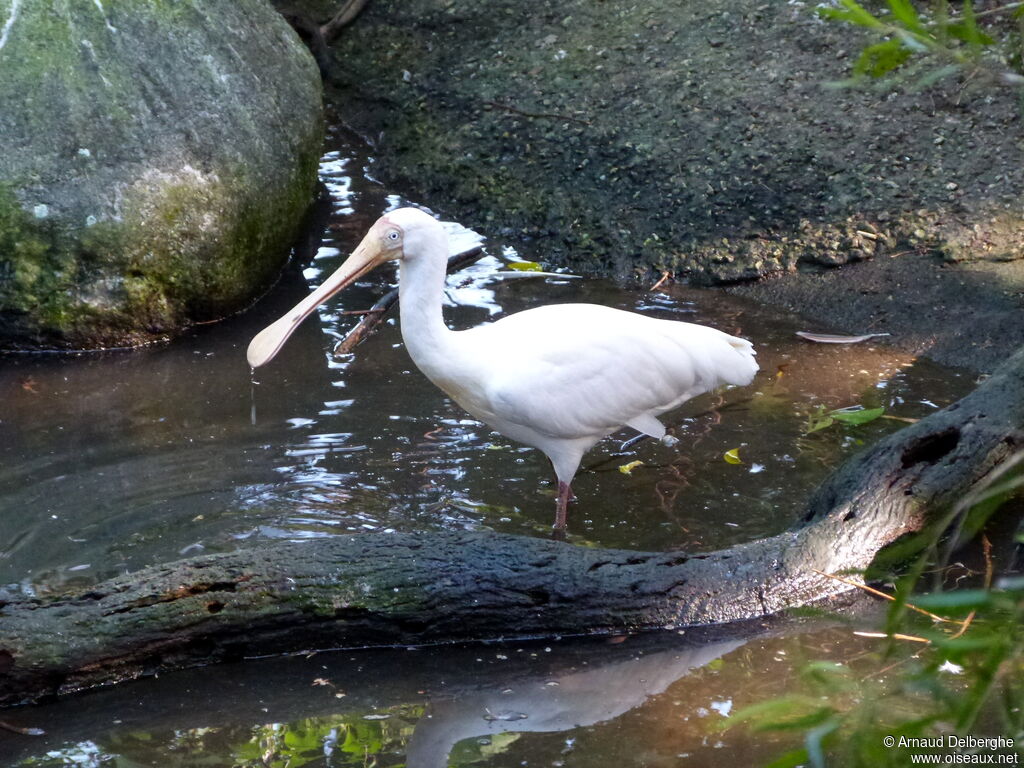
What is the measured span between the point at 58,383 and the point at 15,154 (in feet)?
4.22

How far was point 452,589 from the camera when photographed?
399 centimetres

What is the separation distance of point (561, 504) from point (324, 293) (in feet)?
4.44

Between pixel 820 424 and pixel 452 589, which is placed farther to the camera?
pixel 820 424

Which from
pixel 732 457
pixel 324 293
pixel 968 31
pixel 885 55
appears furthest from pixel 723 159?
pixel 968 31

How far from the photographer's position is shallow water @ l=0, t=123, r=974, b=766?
3.67 m

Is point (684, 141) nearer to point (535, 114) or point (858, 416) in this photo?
point (535, 114)

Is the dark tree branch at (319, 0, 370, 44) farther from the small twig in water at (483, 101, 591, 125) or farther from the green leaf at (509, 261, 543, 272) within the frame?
the green leaf at (509, 261, 543, 272)

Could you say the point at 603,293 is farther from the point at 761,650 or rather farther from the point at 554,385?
the point at 761,650

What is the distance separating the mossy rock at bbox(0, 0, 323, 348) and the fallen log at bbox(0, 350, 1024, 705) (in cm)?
317

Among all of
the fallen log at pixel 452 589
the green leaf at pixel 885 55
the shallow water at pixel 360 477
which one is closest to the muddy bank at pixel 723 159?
the shallow water at pixel 360 477

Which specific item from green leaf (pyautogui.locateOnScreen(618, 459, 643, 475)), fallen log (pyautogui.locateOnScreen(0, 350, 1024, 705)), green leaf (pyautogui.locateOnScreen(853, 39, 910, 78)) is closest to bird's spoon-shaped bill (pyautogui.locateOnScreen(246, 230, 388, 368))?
fallen log (pyautogui.locateOnScreen(0, 350, 1024, 705))

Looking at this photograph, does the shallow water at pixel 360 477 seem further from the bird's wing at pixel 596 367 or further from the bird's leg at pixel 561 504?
the bird's wing at pixel 596 367

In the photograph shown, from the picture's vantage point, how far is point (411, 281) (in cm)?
481

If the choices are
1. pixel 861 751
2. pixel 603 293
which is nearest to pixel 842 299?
pixel 603 293
